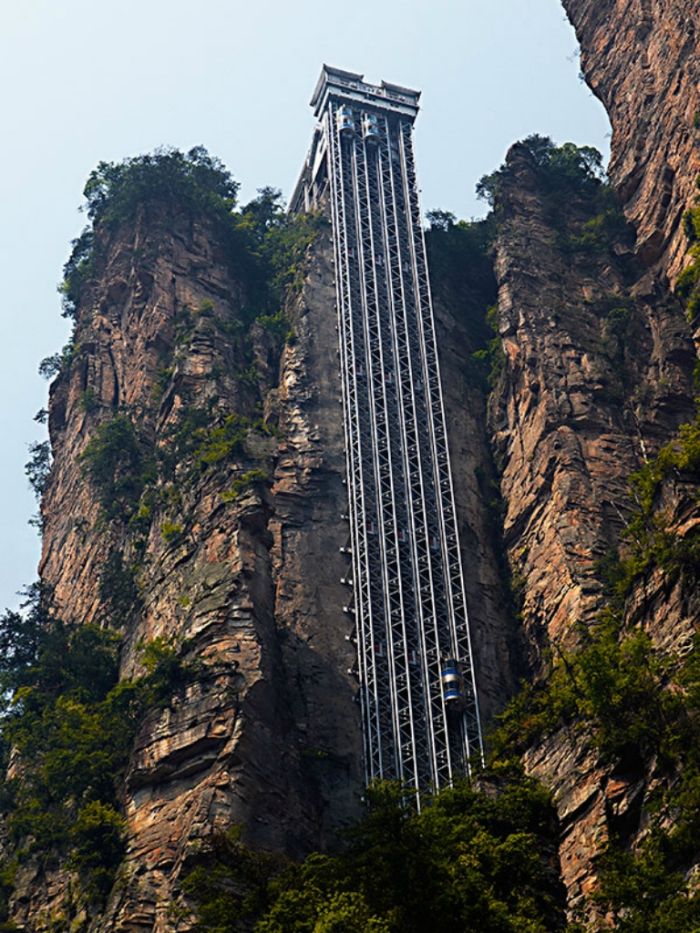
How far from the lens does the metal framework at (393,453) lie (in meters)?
44.0

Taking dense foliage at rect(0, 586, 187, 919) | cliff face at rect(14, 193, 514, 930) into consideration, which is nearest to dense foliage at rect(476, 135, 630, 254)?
cliff face at rect(14, 193, 514, 930)

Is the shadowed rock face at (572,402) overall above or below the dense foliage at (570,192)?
below

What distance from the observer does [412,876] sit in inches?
1270

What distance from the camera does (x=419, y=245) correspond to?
57.8m

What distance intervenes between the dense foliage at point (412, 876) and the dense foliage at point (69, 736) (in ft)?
16.8

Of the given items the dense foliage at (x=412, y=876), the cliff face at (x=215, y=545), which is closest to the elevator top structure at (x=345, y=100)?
the cliff face at (x=215, y=545)

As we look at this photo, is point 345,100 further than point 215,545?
Yes

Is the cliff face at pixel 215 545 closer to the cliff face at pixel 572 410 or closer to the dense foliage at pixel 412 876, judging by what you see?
the dense foliage at pixel 412 876

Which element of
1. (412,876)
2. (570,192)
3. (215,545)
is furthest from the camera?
(570,192)

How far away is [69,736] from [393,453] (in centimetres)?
1465

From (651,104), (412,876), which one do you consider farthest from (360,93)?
(412,876)

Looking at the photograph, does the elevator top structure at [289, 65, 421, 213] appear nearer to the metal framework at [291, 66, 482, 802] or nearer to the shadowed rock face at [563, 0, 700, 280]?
the metal framework at [291, 66, 482, 802]

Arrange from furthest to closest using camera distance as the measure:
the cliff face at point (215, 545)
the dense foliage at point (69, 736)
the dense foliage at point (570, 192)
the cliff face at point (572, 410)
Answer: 1. the dense foliage at point (570, 192)
2. the cliff face at point (572, 410)
3. the dense foliage at point (69, 736)
4. the cliff face at point (215, 545)

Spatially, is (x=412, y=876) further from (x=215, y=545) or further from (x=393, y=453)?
(x=393, y=453)
